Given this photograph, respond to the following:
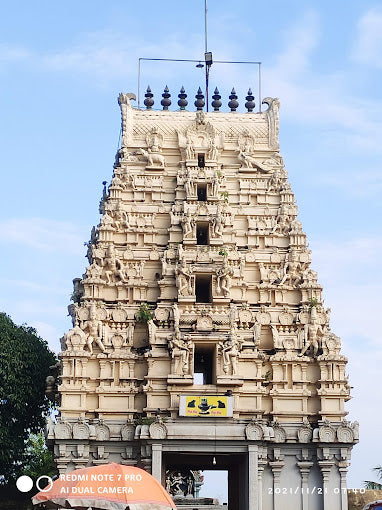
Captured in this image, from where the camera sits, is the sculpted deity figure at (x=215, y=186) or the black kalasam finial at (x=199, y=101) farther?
the black kalasam finial at (x=199, y=101)

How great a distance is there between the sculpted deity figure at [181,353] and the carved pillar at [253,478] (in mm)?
4187

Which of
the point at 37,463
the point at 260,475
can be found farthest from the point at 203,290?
the point at 37,463

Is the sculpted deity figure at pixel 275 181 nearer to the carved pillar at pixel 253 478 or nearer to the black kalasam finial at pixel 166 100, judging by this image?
the black kalasam finial at pixel 166 100

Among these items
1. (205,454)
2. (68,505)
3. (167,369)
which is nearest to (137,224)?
(167,369)

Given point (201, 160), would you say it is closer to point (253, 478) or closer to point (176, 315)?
point (176, 315)

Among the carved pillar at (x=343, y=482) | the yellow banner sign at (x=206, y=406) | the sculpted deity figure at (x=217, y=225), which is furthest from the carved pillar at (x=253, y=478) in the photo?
the sculpted deity figure at (x=217, y=225)

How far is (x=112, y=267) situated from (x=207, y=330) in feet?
18.0

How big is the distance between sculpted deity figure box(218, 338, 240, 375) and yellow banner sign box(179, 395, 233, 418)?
4.13 ft

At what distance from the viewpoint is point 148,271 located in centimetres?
3884

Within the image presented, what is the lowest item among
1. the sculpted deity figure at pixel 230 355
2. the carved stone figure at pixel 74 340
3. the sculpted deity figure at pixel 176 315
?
the sculpted deity figure at pixel 230 355

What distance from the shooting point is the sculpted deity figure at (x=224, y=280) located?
37469mm

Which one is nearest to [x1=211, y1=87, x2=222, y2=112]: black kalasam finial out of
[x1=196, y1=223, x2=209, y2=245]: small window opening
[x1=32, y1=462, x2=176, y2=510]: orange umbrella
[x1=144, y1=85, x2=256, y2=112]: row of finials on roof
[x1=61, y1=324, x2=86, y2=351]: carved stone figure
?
[x1=144, y1=85, x2=256, y2=112]: row of finials on roof

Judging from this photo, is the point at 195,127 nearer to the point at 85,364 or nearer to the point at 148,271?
the point at 148,271

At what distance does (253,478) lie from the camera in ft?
110
